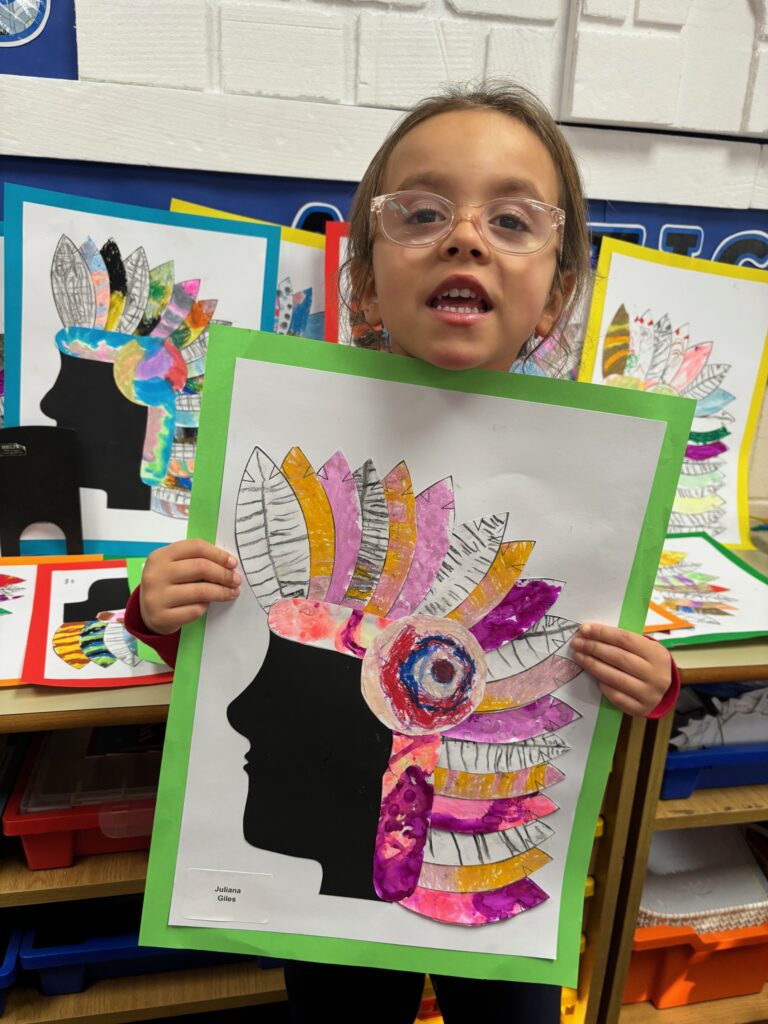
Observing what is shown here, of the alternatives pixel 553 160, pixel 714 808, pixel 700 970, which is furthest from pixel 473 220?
pixel 700 970

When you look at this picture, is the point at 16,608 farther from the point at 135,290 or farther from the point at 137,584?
the point at 135,290

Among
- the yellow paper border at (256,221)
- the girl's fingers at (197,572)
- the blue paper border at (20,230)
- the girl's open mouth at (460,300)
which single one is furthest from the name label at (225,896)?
the yellow paper border at (256,221)

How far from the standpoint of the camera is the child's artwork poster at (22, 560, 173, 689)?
2.12 feet

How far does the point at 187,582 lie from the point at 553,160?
0.48 m

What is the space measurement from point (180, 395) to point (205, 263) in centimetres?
17

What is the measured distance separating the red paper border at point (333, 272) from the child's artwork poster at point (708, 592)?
522 mm

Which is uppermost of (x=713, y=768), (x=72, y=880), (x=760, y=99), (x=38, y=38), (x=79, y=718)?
(x=760, y=99)

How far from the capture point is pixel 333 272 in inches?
36.8

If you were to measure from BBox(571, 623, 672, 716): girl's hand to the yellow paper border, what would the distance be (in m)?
0.65

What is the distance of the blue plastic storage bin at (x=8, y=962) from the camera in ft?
2.58

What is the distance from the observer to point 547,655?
0.57 meters

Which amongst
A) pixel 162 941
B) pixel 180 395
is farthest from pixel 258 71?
pixel 162 941

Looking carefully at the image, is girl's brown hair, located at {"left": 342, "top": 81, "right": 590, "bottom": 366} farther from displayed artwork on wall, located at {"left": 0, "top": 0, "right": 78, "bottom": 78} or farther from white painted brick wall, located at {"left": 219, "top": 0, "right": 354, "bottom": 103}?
displayed artwork on wall, located at {"left": 0, "top": 0, "right": 78, "bottom": 78}

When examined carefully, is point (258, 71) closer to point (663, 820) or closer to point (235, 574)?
point (235, 574)
